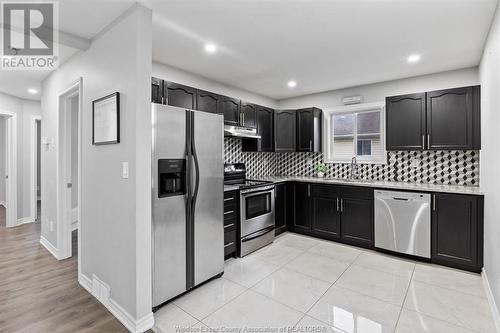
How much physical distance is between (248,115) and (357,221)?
2.38 meters

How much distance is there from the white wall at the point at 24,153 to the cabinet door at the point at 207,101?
14.0ft

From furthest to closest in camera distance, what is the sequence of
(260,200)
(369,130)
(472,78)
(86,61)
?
1. (369,130)
2. (260,200)
3. (472,78)
4. (86,61)

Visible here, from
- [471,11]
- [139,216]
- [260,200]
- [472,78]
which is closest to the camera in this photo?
[139,216]

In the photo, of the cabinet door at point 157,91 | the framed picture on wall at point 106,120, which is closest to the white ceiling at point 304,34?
the cabinet door at point 157,91

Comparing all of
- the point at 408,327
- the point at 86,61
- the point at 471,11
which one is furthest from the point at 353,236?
the point at 86,61

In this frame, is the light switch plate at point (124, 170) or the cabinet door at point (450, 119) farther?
the cabinet door at point (450, 119)

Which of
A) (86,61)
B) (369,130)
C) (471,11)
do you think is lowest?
(369,130)

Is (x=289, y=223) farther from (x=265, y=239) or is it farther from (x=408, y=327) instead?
(x=408, y=327)

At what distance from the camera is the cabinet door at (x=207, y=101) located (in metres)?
3.39

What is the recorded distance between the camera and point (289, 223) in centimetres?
455

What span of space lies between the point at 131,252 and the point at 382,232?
3186mm

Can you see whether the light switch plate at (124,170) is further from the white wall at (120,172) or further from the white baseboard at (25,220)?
the white baseboard at (25,220)

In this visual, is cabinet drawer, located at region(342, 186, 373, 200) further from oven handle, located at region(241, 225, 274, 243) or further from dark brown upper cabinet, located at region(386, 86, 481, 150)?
oven handle, located at region(241, 225, 274, 243)

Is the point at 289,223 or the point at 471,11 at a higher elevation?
the point at 471,11
